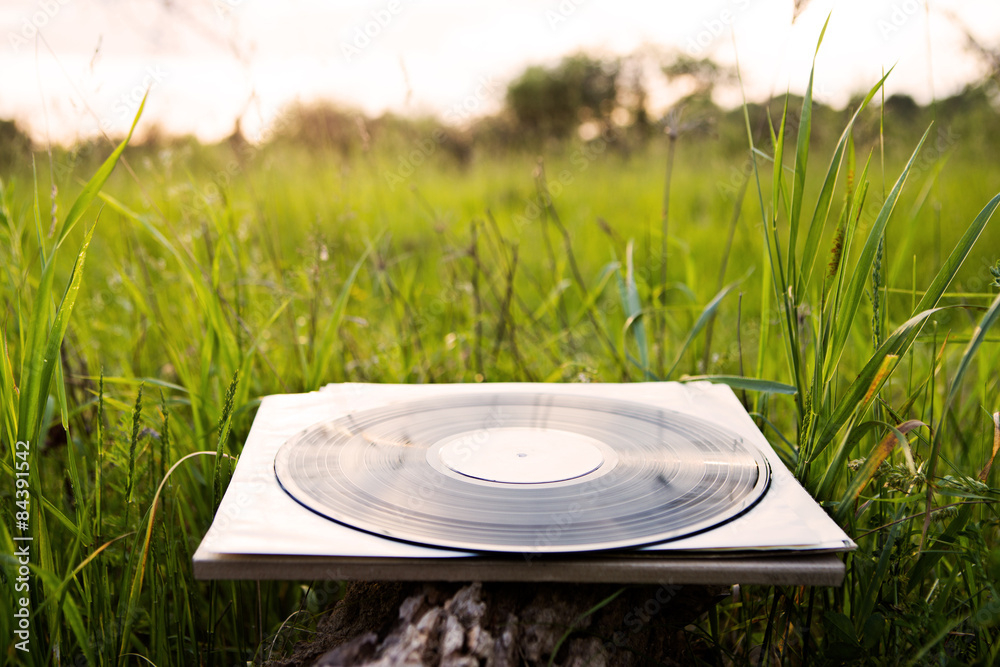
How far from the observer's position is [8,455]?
3.80 ft

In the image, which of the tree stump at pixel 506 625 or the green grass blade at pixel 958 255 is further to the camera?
the green grass blade at pixel 958 255

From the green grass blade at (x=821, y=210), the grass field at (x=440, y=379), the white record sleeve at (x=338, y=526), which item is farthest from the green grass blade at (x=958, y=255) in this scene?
the white record sleeve at (x=338, y=526)

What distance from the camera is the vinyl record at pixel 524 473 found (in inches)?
35.9

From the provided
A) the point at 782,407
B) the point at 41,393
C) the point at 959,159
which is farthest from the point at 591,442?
the point at 959,159

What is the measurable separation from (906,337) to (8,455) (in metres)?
1.50

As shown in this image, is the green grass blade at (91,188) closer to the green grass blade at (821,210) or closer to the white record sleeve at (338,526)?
the white record sleeve at (338,526)

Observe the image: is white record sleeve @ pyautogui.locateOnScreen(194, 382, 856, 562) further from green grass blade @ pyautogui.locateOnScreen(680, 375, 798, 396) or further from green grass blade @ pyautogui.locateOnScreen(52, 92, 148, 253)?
green grass blade @ pyautogui.locateOnScreen(52, 92, 148, 253)

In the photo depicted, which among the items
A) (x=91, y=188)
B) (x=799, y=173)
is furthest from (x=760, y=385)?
(x=91, y=188)

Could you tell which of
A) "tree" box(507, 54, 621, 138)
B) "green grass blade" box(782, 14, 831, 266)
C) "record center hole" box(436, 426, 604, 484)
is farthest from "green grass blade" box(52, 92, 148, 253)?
"tree" box(507, 54, 621, 138)

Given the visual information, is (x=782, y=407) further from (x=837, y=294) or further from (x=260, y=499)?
(x=260, y=499)

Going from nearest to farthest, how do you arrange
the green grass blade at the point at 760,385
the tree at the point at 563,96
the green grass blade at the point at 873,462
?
the green grass blade at the point at 873,462
the green grass blade at the point at 760,385
the tree at the point at 563,96

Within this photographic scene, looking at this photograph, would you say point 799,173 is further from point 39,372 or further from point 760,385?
A: point 39,372

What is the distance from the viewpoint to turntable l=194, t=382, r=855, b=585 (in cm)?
85

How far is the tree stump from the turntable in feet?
0.22
